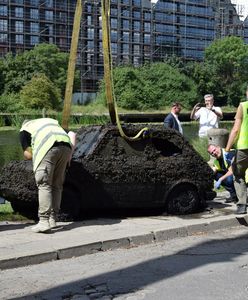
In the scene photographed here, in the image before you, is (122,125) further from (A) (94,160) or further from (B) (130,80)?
(B) (130,80)

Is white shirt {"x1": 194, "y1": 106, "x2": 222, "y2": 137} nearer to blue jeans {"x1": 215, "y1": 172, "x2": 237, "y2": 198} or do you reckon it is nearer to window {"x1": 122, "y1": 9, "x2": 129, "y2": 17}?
blue jeans {"x1": 215, "y1": 172, "x2": 237, "y2": 198}

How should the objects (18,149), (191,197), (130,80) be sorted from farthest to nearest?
(130,80) → (18,149) → (191,197)

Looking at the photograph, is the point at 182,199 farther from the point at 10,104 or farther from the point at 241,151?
the point at 10,104

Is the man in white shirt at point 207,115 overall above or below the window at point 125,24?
below

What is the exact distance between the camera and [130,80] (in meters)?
84.3

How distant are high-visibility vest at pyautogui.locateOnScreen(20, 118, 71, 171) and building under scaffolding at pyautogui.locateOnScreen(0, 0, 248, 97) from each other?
8615 cm

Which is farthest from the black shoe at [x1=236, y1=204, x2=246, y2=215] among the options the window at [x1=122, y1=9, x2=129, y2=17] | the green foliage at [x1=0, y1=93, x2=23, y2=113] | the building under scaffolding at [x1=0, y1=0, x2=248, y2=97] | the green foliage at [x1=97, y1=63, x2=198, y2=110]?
the window at [x1=122, y1=9, x2=129, y2=17]

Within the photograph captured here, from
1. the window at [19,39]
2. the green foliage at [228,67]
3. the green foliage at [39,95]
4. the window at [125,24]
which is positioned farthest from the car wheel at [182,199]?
the window at [125,24]

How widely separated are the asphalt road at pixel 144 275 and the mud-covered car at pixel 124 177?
4.82 ft

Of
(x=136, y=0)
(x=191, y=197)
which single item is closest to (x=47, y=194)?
(x=191, y=197)

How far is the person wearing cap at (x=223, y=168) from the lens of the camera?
1006 centimetres

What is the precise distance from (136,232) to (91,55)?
329ft

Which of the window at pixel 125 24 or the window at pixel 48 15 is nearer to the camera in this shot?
the window at pixel 48 15

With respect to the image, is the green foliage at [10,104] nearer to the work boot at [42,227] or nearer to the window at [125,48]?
the window at [125,48]
